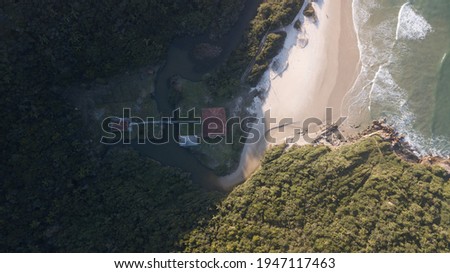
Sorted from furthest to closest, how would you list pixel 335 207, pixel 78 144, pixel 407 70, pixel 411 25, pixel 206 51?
pixel 411 25 < pixel 407 70 < pixel 206 51 < pixel 78 144 < pixel 335 207

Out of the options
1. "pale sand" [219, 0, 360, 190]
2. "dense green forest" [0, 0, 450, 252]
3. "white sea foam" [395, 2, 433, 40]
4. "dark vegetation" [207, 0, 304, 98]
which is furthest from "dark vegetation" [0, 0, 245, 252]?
"white sea foam" [395, 2, 433, 40]

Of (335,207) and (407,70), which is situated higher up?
(407,70)

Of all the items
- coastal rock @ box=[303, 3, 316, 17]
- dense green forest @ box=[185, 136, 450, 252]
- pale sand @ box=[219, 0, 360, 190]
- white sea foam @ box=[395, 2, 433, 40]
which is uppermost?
coastal rock @ box=[303, 3, 316, 17]

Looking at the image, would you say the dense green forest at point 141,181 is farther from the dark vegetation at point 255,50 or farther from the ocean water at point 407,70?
the ocean water at point 407,70

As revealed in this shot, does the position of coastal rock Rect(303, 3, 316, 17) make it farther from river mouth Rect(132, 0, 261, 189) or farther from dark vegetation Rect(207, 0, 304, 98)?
river mouth Rect(132, 0, 261, 189)

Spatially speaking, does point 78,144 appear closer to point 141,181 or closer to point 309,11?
point 141,181

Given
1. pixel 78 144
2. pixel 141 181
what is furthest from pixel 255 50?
pixel 78 144
